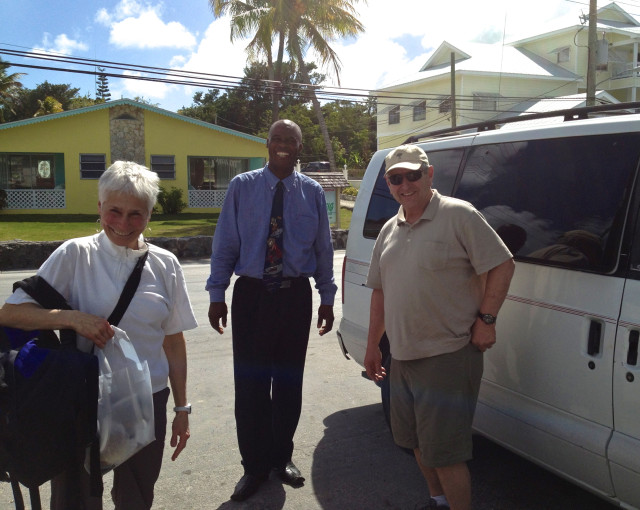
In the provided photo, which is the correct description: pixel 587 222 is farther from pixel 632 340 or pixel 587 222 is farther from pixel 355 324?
pixel 355 324

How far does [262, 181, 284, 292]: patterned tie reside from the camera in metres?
3.52

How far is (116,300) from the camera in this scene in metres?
2.25

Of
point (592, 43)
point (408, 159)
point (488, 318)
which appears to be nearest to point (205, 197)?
point (592, 43)

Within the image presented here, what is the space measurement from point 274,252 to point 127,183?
4.45 ft

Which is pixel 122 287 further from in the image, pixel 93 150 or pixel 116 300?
pixel 93 150

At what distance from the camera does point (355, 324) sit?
14.4 feet

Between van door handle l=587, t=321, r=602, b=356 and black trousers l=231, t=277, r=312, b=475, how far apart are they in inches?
63.5

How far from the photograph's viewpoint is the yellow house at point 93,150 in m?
24.7

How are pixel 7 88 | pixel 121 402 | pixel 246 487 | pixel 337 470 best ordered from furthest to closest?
pixel 7 88, pixel 337 470, pixel 246 487, pixel 121 402

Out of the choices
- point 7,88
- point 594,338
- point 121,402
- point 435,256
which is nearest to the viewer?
point 121,402

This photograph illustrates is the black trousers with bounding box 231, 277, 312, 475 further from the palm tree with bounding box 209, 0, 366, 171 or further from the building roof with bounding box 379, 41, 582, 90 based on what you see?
the building roof with bounding box 379, 41, 582, 90

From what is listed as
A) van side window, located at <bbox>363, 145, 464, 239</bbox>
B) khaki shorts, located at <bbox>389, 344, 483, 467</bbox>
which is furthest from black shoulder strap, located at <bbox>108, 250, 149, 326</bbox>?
van side window, located at <bbox>363, 145, 464, 239</bbox>

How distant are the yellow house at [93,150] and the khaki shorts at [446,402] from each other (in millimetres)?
24154

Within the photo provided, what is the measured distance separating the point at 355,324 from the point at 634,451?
7.29 ft
